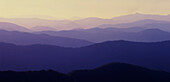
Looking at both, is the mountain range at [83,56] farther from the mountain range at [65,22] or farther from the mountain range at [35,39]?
the mountain range at [65,22]

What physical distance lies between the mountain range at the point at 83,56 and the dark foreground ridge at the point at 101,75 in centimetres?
44

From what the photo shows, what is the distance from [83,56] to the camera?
7.12 m

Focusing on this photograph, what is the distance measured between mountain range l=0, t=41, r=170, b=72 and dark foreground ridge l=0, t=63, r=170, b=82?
444 mm

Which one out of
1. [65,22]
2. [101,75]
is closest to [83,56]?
[101,75]

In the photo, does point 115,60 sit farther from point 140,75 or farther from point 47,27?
point 47,27

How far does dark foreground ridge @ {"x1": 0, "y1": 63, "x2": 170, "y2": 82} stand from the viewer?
551 centimetres

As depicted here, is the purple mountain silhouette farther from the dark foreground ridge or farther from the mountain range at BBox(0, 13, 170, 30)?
the dark foreground ridge

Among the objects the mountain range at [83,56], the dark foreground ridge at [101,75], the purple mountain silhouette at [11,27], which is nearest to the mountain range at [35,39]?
the purple mountain silhouette at [11,27]

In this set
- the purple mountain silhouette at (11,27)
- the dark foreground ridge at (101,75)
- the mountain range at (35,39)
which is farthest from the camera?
the mountain range at (35,39)

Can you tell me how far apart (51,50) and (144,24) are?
4994 millimetres

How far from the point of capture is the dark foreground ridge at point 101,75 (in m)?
5.51

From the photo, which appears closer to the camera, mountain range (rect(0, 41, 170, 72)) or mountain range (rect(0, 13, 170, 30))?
mountain range (rect(0, 41, 170, 72))

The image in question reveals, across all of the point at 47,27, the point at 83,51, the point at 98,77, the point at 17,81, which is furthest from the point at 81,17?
the point at 17,81

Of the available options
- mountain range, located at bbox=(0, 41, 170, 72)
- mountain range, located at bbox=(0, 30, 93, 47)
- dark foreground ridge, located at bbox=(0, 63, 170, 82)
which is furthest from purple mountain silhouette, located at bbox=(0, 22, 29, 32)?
dark foreground ridge, located at bbox=(0, 63, 170, 82)
